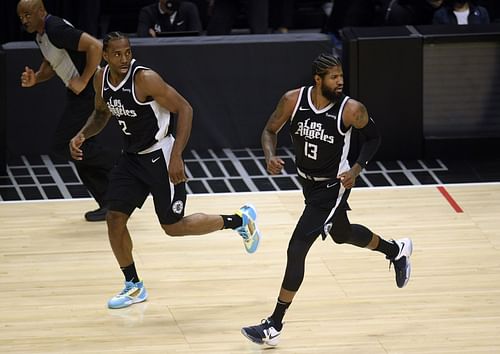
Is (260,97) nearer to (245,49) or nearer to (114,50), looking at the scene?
(245,49)

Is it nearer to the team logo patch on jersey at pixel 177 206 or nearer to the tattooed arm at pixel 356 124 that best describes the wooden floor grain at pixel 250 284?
the team logo patch on jersey at pixel 177 206

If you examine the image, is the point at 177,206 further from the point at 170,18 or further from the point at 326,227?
the point at 170,18

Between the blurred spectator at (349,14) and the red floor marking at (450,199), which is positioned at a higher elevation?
the blurred spectator at (349,14)

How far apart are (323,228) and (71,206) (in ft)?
11.4

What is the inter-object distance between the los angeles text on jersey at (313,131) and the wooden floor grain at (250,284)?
3.80ft

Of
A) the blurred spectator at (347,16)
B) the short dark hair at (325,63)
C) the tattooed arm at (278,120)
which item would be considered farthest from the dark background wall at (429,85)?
the short dark hair at (325,63)

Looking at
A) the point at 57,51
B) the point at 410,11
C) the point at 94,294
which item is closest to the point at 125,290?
the point at 94,294

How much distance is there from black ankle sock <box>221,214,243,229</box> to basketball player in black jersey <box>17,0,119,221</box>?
1607 mm

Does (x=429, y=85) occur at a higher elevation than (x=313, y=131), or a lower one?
lower

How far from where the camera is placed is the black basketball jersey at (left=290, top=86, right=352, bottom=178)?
686 cm

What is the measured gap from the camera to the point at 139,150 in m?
7.53

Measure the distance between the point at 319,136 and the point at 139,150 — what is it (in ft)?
4.17

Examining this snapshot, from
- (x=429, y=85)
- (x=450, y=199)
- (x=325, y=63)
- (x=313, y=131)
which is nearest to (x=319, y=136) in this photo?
(x=313, y=131)

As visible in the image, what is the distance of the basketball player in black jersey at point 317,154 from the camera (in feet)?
22.4
